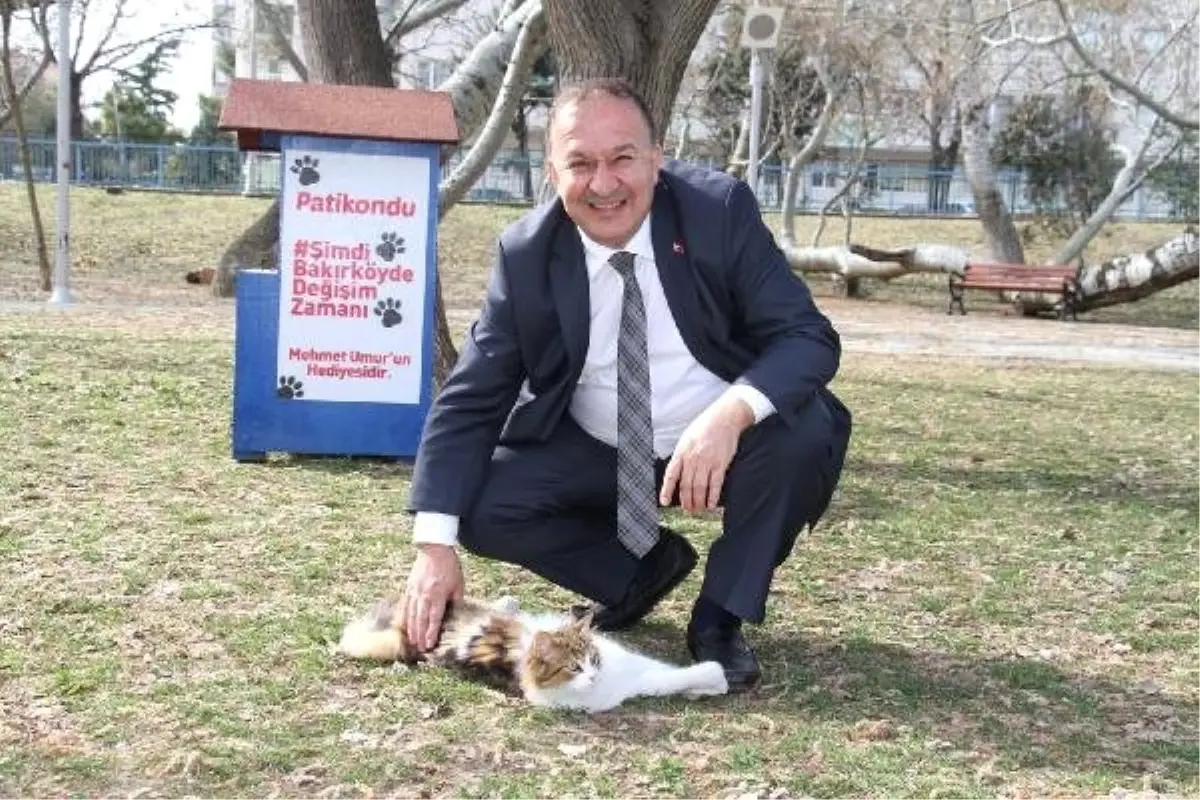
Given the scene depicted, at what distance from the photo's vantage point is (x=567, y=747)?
9.86 ft

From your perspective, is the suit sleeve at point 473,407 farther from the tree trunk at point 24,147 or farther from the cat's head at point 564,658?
the tree trunk at point 24,147

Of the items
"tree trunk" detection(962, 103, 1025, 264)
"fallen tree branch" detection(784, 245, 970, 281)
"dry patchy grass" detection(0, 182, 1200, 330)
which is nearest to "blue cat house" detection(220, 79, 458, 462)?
"dry patchy grass" detection(0, 182, 1200, 330)

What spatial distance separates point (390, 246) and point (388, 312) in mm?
274

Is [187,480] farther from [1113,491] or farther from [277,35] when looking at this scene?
[277,35]

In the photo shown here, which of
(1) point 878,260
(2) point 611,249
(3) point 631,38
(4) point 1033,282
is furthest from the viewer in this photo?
(1) point 878,260

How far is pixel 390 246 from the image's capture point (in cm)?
618

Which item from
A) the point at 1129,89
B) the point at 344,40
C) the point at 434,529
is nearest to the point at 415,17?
the point at 1129,89

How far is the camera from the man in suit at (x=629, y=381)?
3293 millimetres

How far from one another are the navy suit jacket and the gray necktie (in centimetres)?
8

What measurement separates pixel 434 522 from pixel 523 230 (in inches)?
27.3

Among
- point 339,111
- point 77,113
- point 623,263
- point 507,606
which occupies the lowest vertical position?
point 507,606

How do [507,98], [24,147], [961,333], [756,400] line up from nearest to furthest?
[756,400]
[507,98]
[24,147]
[961,333]

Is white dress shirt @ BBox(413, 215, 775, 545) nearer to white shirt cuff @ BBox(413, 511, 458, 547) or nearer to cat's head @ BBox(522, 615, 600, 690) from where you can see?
white shirt cuff @ BBox(413, 511, 458, 547)

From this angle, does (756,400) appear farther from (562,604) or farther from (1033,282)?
(1033,282)
